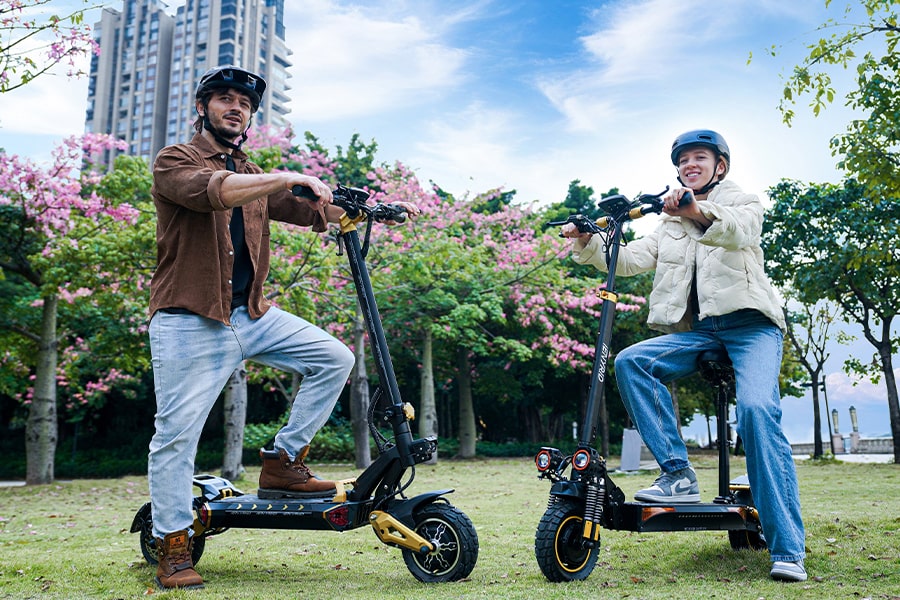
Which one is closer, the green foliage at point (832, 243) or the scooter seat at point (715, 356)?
the scooter seat at point (715, 356)

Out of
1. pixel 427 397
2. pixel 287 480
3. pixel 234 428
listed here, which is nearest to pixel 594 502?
pixel 287 480

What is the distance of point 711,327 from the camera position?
352 centimetres

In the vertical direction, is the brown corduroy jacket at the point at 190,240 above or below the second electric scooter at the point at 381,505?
above

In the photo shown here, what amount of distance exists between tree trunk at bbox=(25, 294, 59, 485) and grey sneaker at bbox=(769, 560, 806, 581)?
1268cm

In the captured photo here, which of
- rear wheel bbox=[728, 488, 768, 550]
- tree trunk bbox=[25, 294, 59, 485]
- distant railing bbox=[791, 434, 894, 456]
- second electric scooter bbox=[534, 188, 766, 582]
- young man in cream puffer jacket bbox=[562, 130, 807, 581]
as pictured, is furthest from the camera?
distant railing bbox=[791, 434, 894, 456]

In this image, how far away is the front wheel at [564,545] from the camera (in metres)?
2.96

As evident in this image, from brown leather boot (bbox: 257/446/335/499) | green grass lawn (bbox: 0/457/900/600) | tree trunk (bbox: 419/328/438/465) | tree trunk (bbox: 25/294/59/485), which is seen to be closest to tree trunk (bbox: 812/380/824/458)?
tree trunk (bbox: 419/328/438/465)

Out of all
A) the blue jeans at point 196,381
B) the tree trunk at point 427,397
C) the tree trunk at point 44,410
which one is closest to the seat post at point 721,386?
the blue jeans at point 196,381

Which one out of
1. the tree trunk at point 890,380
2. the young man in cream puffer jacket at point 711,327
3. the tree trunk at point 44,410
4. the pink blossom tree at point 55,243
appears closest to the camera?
the young man in cream puffer jacket at point 711,327

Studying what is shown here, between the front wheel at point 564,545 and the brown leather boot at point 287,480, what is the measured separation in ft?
3.14

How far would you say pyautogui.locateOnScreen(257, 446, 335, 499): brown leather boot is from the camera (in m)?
3.34

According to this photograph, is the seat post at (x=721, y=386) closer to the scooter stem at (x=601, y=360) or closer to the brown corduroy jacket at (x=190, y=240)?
the scooter stem at (x=601, y=360)

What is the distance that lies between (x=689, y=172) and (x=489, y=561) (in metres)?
2.13

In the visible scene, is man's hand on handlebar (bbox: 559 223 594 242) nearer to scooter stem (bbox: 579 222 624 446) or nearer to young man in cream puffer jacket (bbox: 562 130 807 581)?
young man in cream puffer jacket (bbox: 562 130 807 581)
